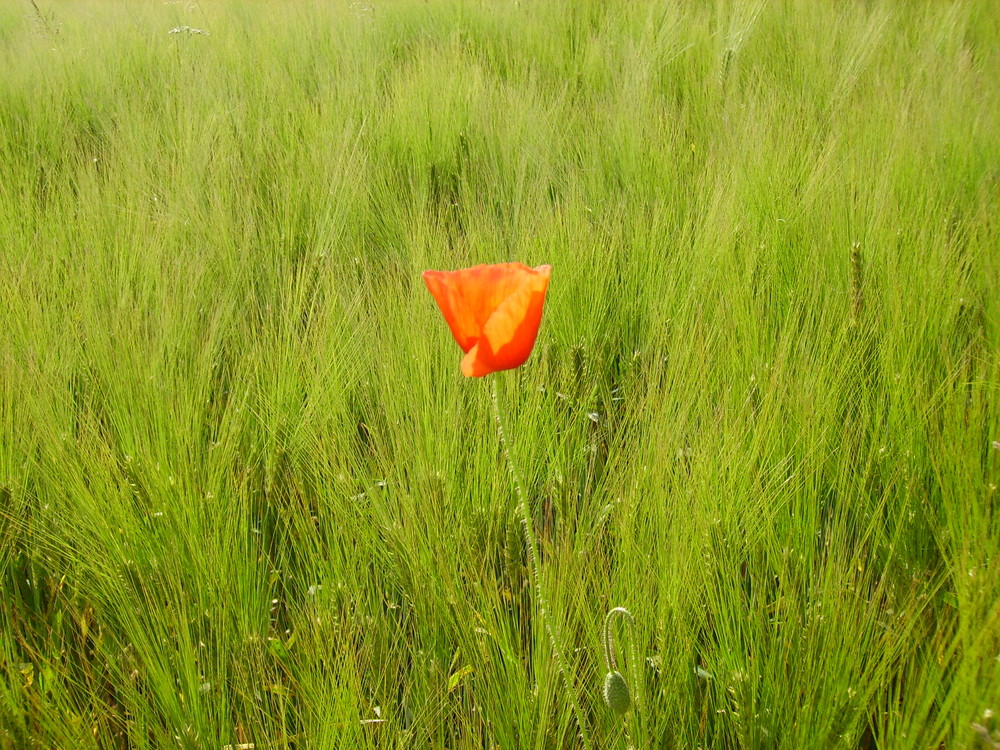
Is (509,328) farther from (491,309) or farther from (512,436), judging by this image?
(512,436)

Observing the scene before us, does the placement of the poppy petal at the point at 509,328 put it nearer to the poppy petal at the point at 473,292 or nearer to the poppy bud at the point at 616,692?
the poppy petal at the point at 473,292

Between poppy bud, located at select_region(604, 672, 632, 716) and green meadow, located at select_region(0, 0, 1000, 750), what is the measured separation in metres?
0.03

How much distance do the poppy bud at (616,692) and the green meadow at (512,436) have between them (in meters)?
0.03

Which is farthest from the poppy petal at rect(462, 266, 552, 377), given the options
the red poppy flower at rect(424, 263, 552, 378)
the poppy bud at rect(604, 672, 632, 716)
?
the poppy bud at rect(604, 672, 632, 716)

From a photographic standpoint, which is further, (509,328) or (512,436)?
(512,436)

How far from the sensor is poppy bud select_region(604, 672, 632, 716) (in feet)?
2.10

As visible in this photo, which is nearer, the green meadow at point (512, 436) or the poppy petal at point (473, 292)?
the poppy petal at point (473, 292)

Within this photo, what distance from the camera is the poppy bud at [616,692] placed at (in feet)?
2.10

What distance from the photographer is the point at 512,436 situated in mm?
1121

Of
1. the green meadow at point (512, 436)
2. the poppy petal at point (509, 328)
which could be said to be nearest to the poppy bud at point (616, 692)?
the green meadow at point (512, 436)

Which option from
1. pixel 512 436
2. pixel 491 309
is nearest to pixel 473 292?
pixel 491 309

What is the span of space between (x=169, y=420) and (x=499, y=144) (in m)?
1.31

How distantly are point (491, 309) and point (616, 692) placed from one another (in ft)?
1.14

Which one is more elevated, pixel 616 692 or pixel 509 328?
pixel 509 328
